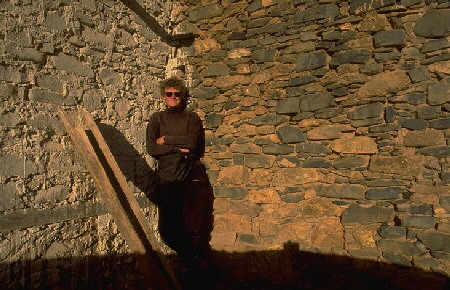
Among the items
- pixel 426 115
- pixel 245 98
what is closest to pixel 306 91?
pixel 245 98

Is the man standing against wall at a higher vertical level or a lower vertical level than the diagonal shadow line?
lower

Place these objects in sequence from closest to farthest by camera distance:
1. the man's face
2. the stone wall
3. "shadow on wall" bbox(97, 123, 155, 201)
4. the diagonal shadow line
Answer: the stone wall → "shadow on wall" bbox(97, 123, 155, 201) → the man's face → the diagonal shadow line

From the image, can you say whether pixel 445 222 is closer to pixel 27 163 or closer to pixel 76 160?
pixel 76 160

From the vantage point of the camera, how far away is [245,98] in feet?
12.3

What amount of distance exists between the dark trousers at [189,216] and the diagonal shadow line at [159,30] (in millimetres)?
1488

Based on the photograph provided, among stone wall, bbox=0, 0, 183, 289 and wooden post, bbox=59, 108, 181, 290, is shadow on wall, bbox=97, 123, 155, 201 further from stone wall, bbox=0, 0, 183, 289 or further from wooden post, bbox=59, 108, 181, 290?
wooden post, bbox=59, 108, 181, 290

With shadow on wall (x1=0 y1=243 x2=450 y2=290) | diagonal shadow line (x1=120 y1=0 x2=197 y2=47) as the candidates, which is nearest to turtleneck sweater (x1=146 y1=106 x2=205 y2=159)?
diagonal shadow line (x1=120 y1=0 x2=197 y2=47)

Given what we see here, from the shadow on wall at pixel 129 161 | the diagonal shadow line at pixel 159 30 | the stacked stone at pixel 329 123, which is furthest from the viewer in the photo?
the diagonal shadow line at pixel 159 30

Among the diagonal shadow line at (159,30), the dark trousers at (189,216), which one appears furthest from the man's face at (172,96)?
the diagonal shadow line at (159,30)

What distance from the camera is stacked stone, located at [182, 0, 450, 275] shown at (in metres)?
2.94

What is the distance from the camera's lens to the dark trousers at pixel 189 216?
354 centimetres

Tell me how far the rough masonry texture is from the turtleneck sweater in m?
0.28

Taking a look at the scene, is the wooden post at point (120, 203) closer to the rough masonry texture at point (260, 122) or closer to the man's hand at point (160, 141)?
the rough masonry texture at point (260, 122)

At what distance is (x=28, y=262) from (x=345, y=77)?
3.08 meters
